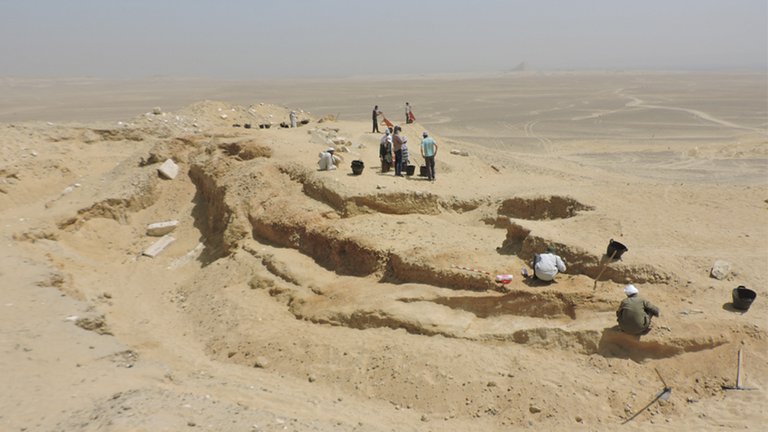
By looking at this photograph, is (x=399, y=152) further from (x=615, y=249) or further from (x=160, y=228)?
(x=160, y=228)

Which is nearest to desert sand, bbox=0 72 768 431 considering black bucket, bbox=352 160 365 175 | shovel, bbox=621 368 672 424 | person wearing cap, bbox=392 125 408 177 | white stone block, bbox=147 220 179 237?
shovel, bbox=621 368 672 424

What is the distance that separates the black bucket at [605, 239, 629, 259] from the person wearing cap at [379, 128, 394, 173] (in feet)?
22.0

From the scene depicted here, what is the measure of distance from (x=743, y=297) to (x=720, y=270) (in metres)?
1.05

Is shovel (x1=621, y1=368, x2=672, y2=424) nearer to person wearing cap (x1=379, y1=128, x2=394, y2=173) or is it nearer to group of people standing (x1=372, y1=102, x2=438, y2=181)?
group of people standing (x1=372, y1=102, x2=438, y2=181)

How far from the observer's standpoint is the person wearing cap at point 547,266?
838cm

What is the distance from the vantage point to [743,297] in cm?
764

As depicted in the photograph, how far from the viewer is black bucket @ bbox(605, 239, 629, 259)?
8.49m

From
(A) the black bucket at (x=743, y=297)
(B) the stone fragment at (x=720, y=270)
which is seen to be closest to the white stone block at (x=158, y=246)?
(B) the stone fragment at (x=720, y=270)

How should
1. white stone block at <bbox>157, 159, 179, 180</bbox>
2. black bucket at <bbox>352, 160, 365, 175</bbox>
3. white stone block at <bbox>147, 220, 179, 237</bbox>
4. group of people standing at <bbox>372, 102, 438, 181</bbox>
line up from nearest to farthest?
1. black bucket at <bbox>352, 160, 365, 175</bbox>
2. group of people standing at <bbox>372, 102, 438, 181</bbox>
3. white stone block at <bbox>147, 220, 179, 237</bbox>
4. white stone block at <bbox>157, 159, 179, 180</bbox>

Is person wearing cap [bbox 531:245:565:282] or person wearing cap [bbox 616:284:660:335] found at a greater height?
A: person wearing cap [bbox 531:245:565:282]

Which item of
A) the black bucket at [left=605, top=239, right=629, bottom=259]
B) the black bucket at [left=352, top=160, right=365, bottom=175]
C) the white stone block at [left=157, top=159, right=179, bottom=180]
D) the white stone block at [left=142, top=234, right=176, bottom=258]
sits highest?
the black bucket at [left=352, top=160, right=365, bottom=175]

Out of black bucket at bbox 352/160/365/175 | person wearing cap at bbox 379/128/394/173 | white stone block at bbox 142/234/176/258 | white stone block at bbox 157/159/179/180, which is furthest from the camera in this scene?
white stone block at bbox 157/159/179/180

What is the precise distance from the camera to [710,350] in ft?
24.0

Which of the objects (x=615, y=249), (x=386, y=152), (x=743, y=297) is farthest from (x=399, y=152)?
(x=743, y=297)
